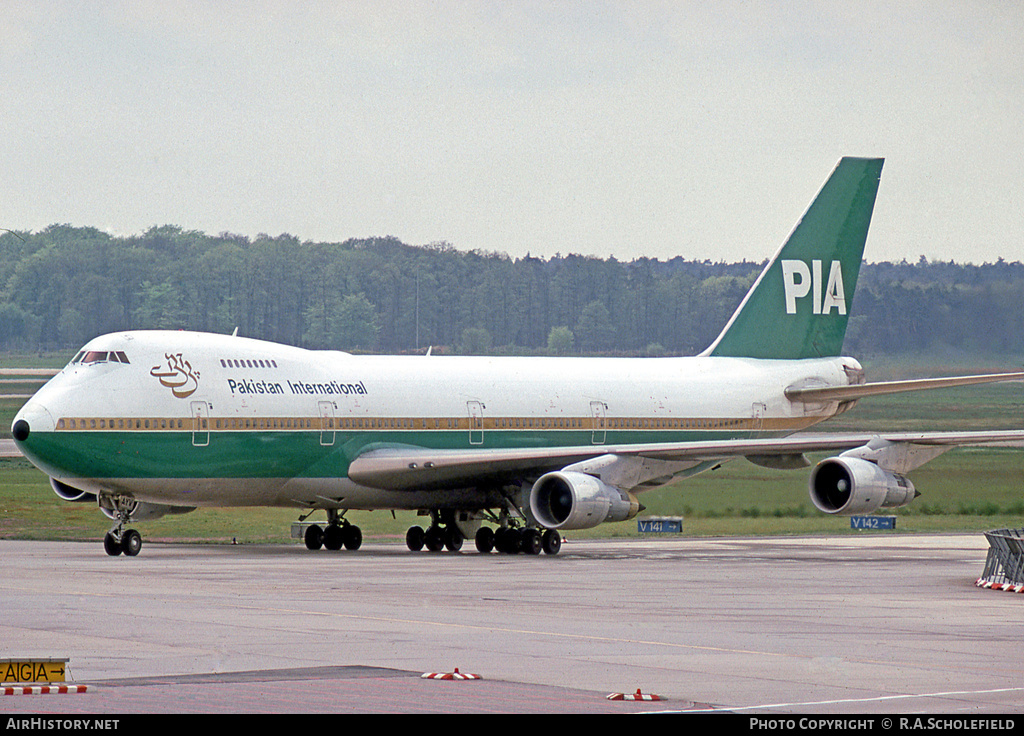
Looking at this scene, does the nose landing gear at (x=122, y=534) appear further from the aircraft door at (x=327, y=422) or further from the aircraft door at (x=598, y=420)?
the aircraft door at (x=598, y=420)

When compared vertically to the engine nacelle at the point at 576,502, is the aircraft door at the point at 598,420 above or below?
above

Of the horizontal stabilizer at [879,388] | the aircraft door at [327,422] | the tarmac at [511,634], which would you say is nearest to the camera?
the tarmac at [511,634]

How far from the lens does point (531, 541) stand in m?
34.0

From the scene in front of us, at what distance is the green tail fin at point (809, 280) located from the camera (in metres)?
42.4

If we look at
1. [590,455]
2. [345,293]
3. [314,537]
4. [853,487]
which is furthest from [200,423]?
[345,293]

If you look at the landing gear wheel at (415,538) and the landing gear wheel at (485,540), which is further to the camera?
the landing gear wheel at (415,538)

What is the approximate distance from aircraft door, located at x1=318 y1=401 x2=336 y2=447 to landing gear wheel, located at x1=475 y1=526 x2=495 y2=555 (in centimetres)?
411

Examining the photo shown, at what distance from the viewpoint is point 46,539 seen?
37781mm

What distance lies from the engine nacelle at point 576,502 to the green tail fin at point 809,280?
10031mm

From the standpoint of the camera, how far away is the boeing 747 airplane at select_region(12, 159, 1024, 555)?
3138 centimetres

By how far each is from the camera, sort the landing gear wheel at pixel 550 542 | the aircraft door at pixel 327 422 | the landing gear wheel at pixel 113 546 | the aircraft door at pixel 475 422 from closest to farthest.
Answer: the landing gear wheel at pixel 113 546
the aircraft door at pixel 327 422
the landing gear wheel at pixel 550 542
the aircraft door at pixel 475 422

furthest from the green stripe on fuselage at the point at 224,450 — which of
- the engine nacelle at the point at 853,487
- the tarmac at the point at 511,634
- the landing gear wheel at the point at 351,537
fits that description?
the engine nacelle at the point at 853,487

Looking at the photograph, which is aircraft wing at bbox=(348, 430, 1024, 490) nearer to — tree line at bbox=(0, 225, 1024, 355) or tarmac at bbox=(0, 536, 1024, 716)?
tarmac at bbox=(0, 536, 1024, 716)

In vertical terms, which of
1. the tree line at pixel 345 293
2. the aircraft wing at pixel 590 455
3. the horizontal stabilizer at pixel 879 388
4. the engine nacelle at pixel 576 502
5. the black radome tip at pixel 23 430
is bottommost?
the engine nacelle at pixel 576 502
